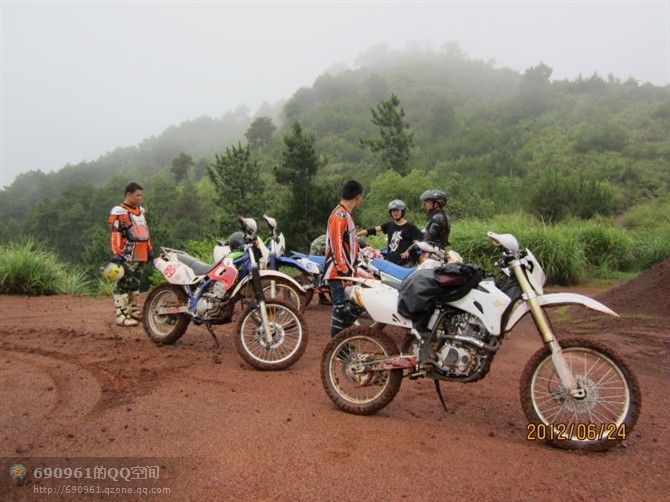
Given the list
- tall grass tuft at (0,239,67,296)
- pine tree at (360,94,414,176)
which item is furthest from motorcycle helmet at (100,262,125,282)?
pine tree at (360,94,414,176)

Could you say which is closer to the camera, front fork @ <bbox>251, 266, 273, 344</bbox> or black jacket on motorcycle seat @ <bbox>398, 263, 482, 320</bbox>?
black jacket on motorcycle seat @ <bbox>398, 263, 482, 320</bbox>

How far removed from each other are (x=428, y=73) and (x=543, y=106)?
190 ft

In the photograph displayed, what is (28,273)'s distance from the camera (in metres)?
11.0

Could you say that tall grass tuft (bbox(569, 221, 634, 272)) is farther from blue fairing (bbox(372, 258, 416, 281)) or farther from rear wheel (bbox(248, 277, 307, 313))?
rear wheel (bbox(248, 277, 307, 313))

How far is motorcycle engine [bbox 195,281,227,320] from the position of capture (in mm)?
5953

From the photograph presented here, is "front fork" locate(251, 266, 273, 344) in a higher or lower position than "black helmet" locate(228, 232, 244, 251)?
lower

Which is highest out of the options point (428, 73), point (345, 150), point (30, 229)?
point (428, 73)

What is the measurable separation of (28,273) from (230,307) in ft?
24.3

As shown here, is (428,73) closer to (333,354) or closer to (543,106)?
(543,106)

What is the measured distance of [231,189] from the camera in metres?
30.8

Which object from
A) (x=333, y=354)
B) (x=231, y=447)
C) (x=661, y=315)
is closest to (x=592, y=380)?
(x=333, y=354)

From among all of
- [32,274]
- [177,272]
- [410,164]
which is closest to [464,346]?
[177,272]

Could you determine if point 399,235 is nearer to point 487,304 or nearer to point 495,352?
point 487,304

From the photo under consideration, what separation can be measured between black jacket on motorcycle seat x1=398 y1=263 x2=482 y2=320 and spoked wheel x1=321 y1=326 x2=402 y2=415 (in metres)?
0.38
